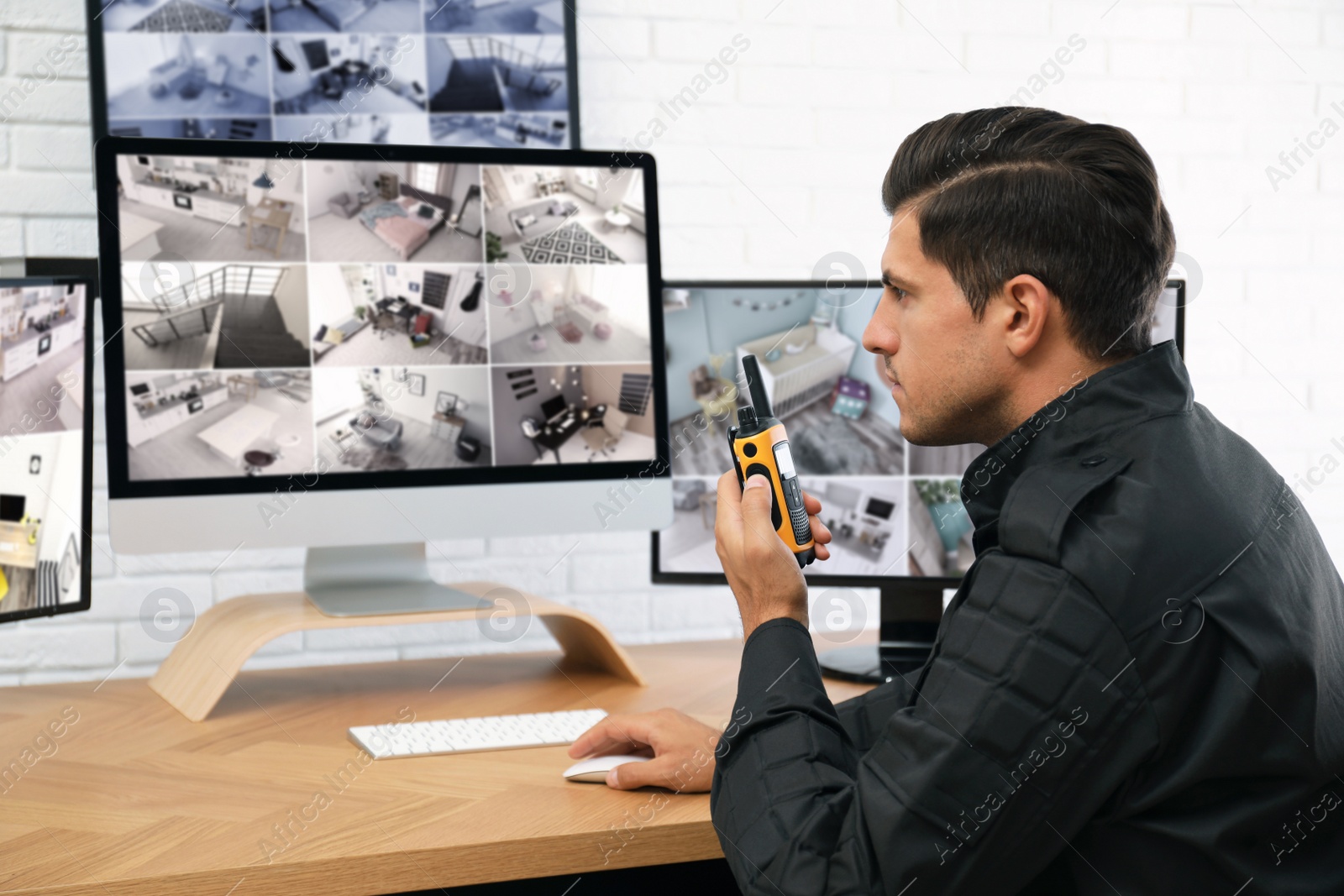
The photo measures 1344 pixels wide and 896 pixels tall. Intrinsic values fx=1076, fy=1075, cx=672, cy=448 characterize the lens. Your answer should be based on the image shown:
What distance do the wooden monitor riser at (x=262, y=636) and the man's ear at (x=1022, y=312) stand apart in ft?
2.05

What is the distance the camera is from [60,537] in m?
1.13

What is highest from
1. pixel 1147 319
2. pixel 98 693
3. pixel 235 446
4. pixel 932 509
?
pixel 1147 319

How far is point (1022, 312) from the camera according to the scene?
0.79 metres

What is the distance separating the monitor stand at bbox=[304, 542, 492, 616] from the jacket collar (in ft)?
2.14

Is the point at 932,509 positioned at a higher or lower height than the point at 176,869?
higher

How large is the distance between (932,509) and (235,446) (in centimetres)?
79

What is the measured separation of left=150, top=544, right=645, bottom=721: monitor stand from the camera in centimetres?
114

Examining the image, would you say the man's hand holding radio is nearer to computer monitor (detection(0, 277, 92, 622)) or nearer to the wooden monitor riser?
the wooden monitor riser

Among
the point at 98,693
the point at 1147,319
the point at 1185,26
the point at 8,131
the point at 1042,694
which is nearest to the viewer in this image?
the point at 1042,694

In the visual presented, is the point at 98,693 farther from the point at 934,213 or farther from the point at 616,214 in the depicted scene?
the point at 934,213

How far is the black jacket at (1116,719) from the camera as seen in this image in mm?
639

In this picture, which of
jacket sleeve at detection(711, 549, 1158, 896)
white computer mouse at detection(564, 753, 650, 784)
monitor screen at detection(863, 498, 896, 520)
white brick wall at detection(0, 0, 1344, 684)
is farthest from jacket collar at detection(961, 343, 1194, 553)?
white brick wall at detection(0, 0, 1344, 684)

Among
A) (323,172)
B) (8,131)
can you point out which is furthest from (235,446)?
(8,131)

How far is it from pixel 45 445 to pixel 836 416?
868 millimetres
